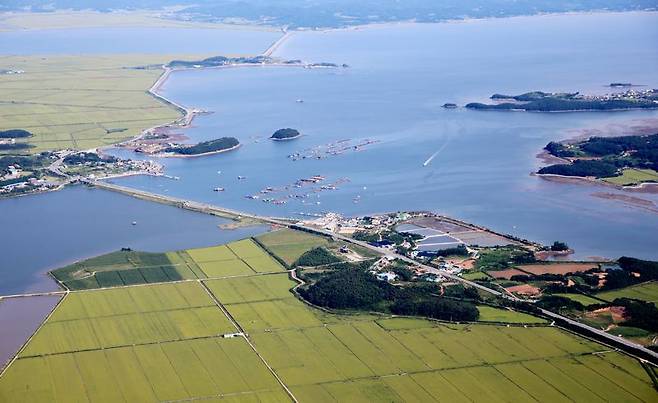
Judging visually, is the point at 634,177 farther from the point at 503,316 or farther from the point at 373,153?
the point at 503,316

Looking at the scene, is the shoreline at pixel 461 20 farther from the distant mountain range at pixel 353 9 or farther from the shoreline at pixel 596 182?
the shoreline at pixel 596 182

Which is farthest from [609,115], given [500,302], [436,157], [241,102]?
[500,302]

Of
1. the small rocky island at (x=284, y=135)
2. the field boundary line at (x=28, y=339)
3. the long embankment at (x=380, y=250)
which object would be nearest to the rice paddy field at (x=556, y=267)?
the long embankment at (x=380, y=250)

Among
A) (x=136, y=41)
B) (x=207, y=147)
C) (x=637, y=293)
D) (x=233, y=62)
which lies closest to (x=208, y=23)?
(x=136, y=41)

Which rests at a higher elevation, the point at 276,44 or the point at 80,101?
the point at 276,44

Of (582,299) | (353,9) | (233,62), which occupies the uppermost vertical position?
(353,9)

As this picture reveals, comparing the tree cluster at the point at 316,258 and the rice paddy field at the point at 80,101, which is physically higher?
the rice paddy field at the point at 80,101
